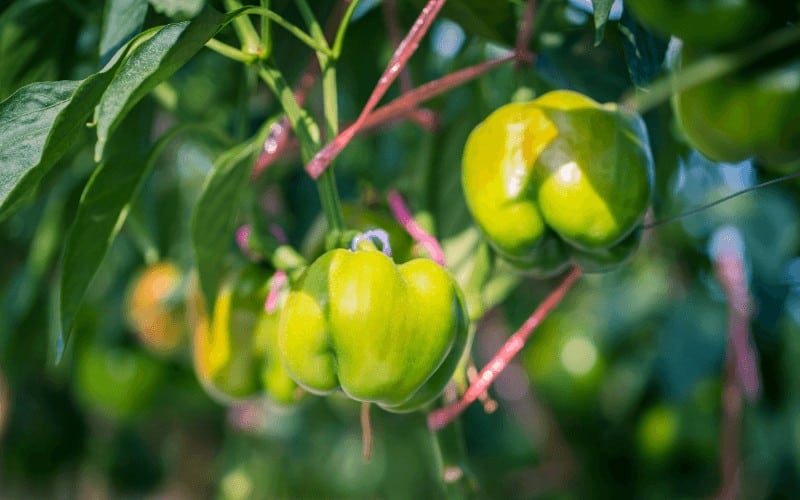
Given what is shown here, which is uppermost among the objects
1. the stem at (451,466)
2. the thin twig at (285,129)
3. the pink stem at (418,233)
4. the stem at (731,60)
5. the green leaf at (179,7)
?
the green leaf at (179,7)

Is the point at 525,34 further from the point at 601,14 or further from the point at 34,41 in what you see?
the point at 34,41

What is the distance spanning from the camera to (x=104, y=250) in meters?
0.63

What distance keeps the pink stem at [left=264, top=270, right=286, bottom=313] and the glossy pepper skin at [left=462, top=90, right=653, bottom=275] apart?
169 mm

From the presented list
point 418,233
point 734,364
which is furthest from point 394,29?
point 734,364

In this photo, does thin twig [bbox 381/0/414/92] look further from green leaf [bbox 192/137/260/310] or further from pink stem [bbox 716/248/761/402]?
pink stem [bbox 716/248/761/402]

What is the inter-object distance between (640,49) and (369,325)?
276 millimetres

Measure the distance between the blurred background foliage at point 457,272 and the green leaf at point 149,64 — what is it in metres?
0.11

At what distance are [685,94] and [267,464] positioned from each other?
1401 mm

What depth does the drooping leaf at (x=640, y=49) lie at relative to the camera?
594 millimetres

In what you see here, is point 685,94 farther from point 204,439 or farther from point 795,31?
point 204,439

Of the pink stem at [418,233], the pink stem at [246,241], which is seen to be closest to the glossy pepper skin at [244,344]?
the pink stem at [246,241]

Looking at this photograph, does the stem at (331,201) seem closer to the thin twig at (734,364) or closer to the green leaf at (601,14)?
the green leaf at (601,14)

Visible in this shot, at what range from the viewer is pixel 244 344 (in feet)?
2.50

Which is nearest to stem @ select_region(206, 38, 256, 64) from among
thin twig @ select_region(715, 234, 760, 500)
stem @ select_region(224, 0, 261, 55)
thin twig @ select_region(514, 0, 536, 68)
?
stem @ select_region(224, 0, 261, 55)
